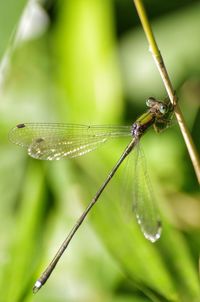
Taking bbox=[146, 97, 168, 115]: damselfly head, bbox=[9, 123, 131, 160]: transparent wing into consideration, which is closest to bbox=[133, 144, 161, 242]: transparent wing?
bbox=[9, 123, 131, 160]: transparent wing

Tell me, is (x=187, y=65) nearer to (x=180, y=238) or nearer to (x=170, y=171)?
(x=170, y=171)

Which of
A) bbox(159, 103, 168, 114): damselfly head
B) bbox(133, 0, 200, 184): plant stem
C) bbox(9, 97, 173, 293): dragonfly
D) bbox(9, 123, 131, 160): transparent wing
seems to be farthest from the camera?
bbox(9, 123, 131, 160): transparent wing

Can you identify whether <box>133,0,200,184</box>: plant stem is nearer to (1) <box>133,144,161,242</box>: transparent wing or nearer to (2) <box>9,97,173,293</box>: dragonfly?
(2) <box>9,97,173,293</box>: dragonfly

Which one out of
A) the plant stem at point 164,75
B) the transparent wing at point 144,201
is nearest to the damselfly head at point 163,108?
the plant stem at point 164,75

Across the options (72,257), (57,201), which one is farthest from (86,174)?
(72,257)

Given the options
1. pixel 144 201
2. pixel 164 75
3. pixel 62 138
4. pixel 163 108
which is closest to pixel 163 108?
pixel 163 108

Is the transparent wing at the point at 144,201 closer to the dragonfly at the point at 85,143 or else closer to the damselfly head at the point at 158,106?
the dragonfly at the point at 85,143
